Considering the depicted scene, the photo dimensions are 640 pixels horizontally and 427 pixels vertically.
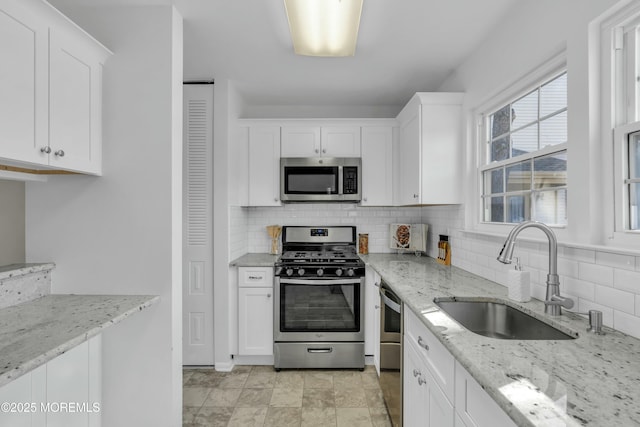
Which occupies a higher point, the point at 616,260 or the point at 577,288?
the point at 616,260

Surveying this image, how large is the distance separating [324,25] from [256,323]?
2.38 meters

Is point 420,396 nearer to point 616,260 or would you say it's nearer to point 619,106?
point 616,260

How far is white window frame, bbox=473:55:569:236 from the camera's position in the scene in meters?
1.63

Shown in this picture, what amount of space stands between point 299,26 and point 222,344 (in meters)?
2.54

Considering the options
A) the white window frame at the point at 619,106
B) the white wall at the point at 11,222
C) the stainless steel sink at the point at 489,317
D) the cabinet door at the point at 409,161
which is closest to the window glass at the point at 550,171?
the white window frame at the point at 619,106

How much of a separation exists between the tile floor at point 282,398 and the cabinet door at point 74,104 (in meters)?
1.76

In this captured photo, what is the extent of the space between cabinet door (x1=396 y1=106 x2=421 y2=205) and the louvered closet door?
1730mm

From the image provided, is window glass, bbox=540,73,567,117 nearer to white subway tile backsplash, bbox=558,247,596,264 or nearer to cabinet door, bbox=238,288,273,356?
white subway tile backsplash, bbox=558,247,596,264

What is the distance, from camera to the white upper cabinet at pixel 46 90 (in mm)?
1286

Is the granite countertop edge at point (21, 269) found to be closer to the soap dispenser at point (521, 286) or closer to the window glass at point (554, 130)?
the soap dispenser at point (521, 286)

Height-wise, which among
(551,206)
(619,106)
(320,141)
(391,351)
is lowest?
(391,351)

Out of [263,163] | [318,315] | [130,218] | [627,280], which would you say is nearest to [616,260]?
[627,280]

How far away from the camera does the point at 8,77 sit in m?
1.28

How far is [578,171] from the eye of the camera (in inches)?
56.7
